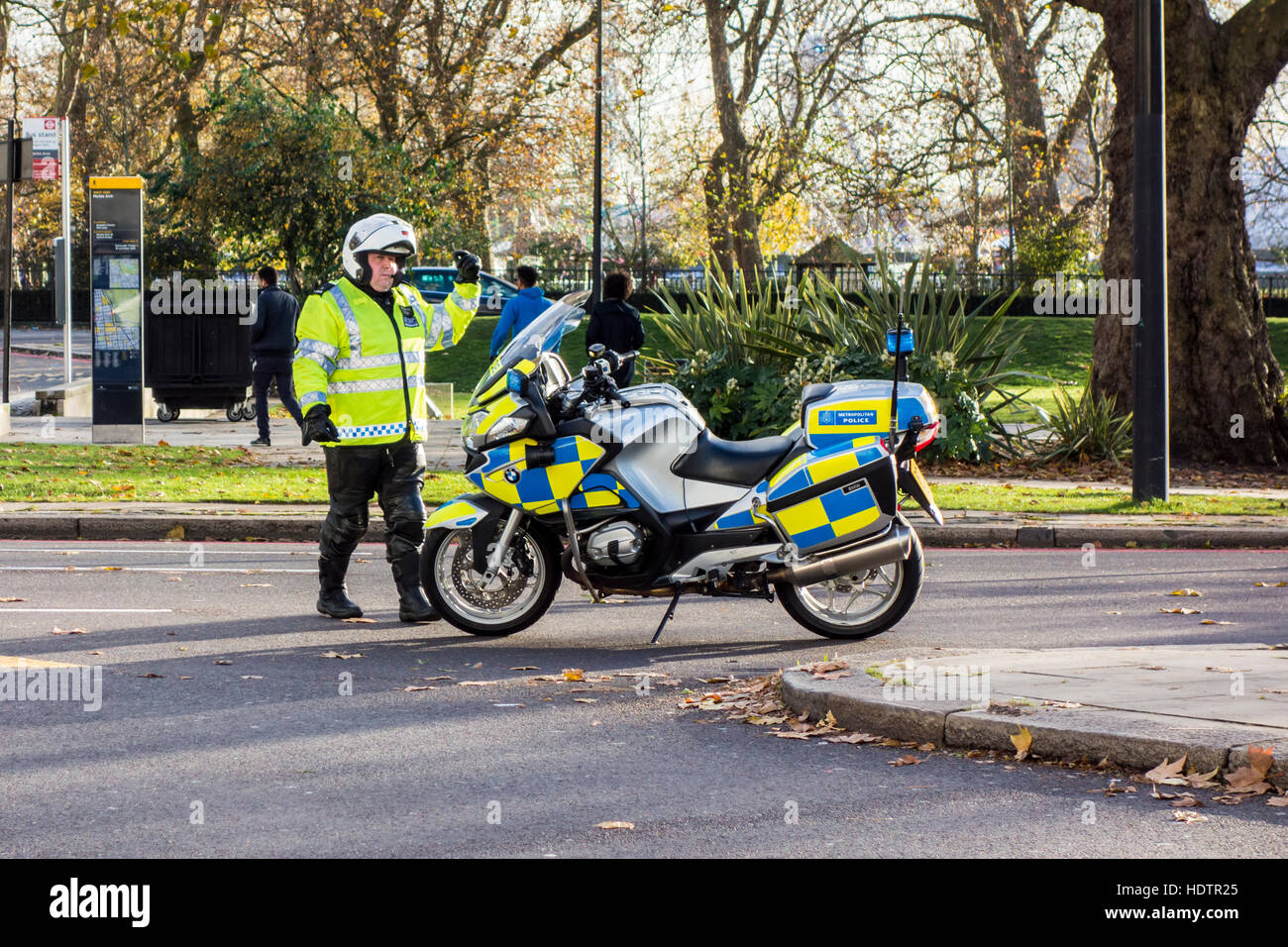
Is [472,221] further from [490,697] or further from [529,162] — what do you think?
[490,697]

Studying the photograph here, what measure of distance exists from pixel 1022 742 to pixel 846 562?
7.31ft

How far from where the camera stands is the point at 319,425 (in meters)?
7.96

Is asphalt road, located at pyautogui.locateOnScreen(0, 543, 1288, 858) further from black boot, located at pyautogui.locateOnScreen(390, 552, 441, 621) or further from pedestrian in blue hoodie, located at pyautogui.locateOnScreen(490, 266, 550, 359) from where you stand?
pedestrian in blue hoodie, located at pyautogui.locateOnScreen(490, 266, 550, 359)

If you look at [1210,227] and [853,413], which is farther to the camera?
[1210,227]

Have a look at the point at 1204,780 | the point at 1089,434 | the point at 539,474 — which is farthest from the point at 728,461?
the point at 1089,434

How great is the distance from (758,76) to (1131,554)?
2513cm

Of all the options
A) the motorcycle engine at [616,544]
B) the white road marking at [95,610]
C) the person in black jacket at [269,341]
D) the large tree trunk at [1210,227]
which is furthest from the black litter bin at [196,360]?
the motorcycle engine at [616,544]

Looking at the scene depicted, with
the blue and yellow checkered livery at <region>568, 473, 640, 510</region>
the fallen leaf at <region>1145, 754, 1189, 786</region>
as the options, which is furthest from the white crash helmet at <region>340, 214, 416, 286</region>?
the fallen leaf at <region>1145, 754, 1189, 786</region>

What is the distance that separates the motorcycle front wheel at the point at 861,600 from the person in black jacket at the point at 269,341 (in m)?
10.2

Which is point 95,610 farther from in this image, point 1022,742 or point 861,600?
point 1022,742

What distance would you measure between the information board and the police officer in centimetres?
985
